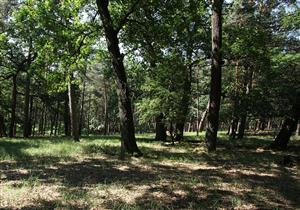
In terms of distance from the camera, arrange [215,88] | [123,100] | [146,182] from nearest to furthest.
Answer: [146,182] → [123,100] → [215,88]

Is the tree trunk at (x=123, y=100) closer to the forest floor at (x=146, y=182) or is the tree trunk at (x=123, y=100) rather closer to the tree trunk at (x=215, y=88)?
the forest floor at (x=146, y=182)

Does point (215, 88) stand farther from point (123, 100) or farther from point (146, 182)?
point (146, 182)

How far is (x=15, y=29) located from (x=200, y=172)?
79.4 feet

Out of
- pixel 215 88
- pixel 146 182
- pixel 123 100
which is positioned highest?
pixel 215 88

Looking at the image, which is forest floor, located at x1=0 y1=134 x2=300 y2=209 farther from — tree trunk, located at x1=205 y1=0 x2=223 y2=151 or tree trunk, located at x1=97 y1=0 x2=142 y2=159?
tree trunk, located at x1=205 y1=0 x2=223 y2=151

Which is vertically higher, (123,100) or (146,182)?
Answer: (123,100)

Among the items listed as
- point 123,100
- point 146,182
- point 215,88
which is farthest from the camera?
point 215,88

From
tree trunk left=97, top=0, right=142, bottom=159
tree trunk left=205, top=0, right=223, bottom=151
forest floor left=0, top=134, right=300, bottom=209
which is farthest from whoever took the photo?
tree trunk left=205, top=0, right=223, bottom=151

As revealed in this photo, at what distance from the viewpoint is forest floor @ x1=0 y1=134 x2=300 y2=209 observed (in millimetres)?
7148

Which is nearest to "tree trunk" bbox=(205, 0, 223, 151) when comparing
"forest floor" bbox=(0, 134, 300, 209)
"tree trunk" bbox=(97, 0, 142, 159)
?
"forest floor" bbox=(0, 134, 300, 209)

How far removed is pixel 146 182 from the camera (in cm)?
901

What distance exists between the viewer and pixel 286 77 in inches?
741

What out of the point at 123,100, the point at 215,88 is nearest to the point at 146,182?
the point at 123,100

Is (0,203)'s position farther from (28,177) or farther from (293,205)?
(293,205)
